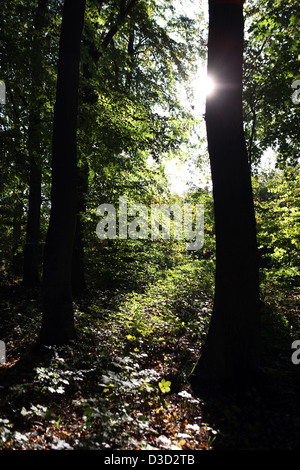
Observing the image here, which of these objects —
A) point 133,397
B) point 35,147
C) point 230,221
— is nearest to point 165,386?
point 133,397

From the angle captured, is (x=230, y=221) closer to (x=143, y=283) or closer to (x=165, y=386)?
(x=165, y=386)

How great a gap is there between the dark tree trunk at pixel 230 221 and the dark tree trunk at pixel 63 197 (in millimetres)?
2645


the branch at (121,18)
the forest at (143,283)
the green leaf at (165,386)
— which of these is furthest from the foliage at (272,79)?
the green leaf at (165,386)

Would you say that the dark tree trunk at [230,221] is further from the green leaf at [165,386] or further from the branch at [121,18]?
the branch at [121,18]

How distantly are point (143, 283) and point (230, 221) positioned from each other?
9.02 m

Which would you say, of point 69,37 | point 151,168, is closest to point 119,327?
point 69,37

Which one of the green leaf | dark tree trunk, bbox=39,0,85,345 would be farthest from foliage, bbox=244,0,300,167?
the green leaf

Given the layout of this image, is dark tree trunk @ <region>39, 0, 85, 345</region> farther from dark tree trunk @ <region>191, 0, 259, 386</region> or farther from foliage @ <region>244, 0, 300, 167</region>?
foliage @ <region>244, 0, 300, 167</region>

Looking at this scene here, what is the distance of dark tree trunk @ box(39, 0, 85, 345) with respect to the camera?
5.28 m

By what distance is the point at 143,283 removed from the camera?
42.4ft

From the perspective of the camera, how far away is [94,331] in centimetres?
615

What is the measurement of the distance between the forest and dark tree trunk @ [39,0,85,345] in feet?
0.09

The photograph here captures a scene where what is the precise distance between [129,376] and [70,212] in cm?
311
